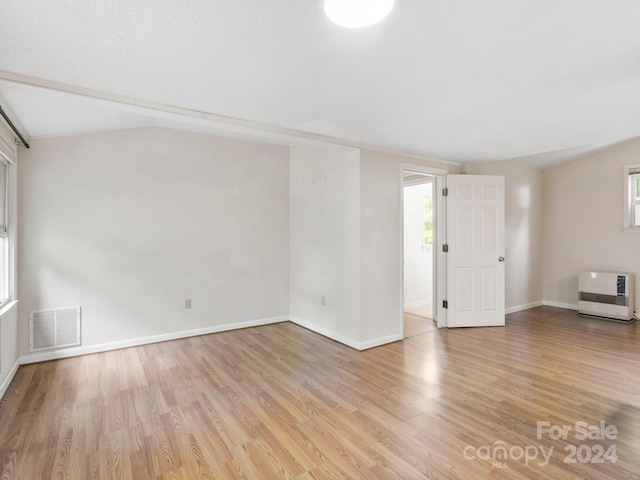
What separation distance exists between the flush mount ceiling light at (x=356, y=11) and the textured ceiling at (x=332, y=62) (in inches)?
1.9

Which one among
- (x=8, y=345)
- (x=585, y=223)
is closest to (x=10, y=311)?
(x=8, y=345)

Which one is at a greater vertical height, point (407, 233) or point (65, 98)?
point (65, 98)

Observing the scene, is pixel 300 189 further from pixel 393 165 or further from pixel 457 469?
pixel 457 469

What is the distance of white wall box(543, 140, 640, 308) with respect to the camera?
5.18 meters

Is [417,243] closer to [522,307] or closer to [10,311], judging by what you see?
[522,307]

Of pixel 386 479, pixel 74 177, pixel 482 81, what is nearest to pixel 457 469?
pixel 386 479

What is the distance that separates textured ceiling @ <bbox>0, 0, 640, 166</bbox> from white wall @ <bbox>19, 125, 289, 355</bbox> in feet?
2.23

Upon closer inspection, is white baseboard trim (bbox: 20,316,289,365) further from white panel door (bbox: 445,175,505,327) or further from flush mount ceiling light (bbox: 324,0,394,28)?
flush mount ceiling light (bbox: 324,0,394,28)

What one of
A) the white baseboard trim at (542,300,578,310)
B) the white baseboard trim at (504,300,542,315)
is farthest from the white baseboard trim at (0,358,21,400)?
the white baseboard trim at (542,300,578,310)

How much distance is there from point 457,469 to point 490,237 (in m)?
3.49

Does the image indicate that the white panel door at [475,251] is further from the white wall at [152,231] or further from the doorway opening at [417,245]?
the white wall at [152,231]

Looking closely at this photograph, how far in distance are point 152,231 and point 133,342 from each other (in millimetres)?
1301

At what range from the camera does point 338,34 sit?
164 cm

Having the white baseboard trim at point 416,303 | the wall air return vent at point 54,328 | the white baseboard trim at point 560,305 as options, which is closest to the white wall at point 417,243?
the white baseboard trim at point 416,303
